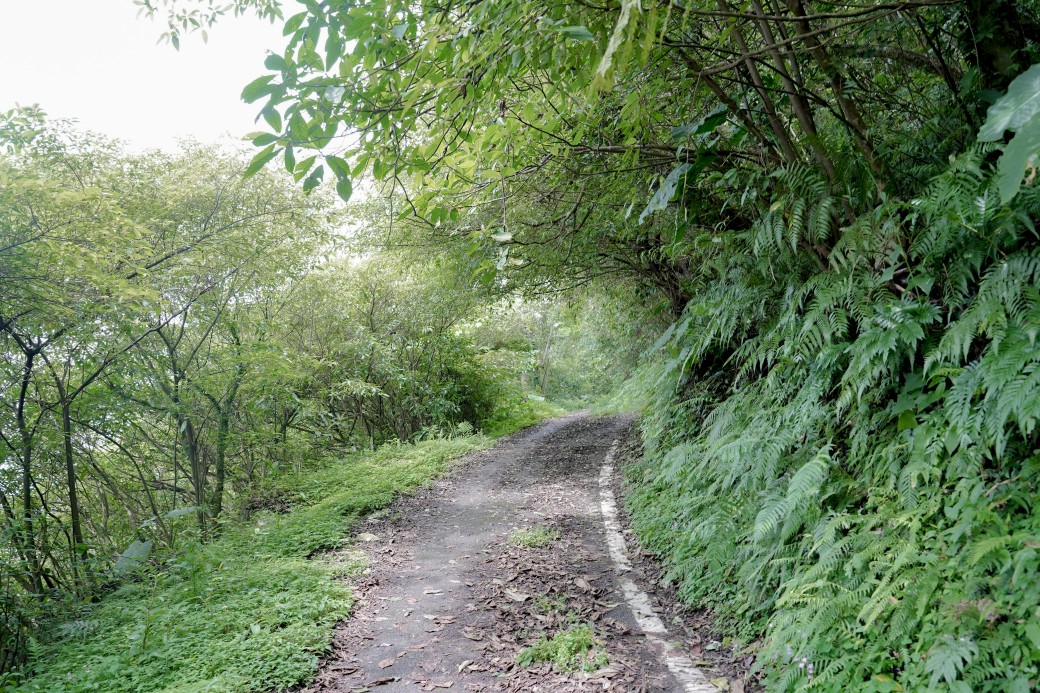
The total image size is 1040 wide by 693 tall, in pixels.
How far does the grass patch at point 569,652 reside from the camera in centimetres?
387

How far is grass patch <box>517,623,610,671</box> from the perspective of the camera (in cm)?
387

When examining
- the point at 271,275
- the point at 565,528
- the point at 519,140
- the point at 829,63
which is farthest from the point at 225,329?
the point at 829,63

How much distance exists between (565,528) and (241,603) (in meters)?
3.61

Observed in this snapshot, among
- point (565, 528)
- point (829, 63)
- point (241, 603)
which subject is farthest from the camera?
point (565, 528)

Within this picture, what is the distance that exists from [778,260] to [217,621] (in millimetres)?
5442

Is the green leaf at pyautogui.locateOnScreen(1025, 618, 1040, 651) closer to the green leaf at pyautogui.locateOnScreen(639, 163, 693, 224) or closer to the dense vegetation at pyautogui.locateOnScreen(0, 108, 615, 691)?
the green leaf at pyautogui.locateOnScreen(639, 163, 693, 224)

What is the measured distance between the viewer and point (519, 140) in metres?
3.79

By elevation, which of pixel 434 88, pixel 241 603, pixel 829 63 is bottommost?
pixel 241 603

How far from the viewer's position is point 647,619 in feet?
14.9

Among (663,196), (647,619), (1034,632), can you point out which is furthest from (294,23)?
(647,619)

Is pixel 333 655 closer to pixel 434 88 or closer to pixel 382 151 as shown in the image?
pixel 382 151

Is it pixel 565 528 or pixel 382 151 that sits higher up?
pixel 382 151

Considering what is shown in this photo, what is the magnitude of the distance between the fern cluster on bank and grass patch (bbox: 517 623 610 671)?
96 centimetres

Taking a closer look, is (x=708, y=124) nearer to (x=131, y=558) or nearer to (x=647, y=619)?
(x=647, y=619)
